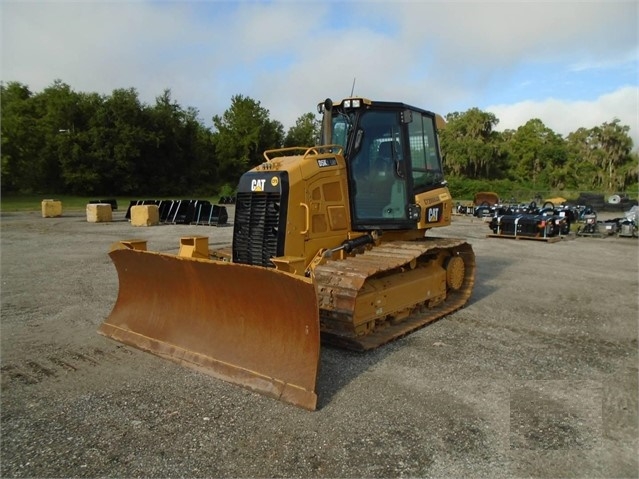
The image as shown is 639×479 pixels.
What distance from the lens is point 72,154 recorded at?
44.5 meters

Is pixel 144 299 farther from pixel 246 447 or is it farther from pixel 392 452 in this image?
pixel 392 452

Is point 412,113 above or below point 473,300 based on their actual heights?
above

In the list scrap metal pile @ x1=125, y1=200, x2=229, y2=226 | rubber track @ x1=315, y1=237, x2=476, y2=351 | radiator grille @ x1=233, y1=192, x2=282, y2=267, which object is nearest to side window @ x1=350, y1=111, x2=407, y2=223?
rubber track @ x1=315, y1=237, x2=476, y2=351

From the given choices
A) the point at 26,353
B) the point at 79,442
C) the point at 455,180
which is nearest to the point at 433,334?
the point at 79,442

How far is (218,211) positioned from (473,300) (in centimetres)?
1593

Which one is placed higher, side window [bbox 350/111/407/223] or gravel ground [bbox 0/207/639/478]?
side window [bbox 350/111/407/223]

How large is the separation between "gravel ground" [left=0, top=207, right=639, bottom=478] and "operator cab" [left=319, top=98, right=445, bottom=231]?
1.67 metres

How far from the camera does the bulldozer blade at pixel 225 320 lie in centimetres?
453

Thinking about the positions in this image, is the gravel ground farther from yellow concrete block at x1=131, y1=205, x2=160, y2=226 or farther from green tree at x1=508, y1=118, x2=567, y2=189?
green tree at x1=508, y1=118, x2=567, y2=189

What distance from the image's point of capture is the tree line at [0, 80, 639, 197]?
149 ft

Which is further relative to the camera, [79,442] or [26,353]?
[26,353]

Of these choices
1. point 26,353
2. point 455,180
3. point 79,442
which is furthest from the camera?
point 455,180

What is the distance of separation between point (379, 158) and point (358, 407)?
145 inches

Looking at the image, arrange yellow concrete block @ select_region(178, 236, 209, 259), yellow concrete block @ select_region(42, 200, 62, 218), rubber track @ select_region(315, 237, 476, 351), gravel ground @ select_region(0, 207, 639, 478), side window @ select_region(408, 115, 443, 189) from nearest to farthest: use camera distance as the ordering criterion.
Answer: gravel ground @ select_region(0, 207, 639, 478) < rubber track @ select_region(315, 237, 476, 351) < yellow concrete block @ select_region(178, 236, 209, 259) < side window @ select_region(408, 115, 443, 189) < yellow concrete block @ select_region(42, 200, 62, 218)
